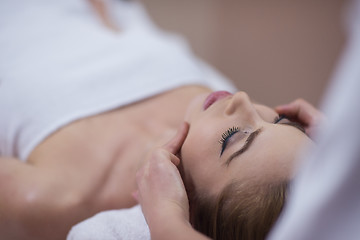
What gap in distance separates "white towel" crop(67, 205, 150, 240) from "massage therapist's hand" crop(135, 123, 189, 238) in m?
0.08

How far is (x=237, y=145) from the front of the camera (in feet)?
2.14

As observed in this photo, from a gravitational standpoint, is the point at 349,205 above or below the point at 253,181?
above

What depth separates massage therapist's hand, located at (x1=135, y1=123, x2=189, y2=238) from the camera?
556 mm

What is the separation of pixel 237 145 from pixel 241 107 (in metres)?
0.08

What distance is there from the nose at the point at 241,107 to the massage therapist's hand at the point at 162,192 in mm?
142

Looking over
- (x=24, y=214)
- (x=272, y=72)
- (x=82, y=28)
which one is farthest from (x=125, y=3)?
(x=24, y=214)

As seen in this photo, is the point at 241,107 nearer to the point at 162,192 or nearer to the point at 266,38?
the point at 162,192

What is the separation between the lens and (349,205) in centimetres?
38

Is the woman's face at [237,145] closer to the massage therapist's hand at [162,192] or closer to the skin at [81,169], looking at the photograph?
the massage therapist's hand at [162,192]

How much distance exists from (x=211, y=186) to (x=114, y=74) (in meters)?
0.54

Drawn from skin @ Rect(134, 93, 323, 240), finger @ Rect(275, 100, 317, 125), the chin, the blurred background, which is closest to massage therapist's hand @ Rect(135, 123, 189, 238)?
skin @ Rect(134, 93, 323, 240)

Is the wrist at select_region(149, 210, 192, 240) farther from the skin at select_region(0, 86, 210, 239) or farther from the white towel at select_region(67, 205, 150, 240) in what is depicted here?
the skin at select_region(0, 86, 210, 239)

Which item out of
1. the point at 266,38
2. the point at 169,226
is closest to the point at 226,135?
the point at 169,226

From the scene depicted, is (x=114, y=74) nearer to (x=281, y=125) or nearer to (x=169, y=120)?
(x=169, y=120)
